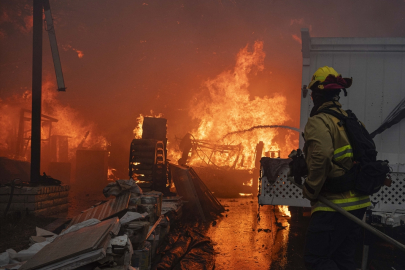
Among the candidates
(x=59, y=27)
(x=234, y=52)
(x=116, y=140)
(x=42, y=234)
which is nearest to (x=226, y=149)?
(x=116, y=140)

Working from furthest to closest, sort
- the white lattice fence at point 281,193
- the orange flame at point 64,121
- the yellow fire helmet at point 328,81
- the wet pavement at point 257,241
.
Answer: the orange flame at point 64,121 < the white lattice fence at point 281,193 < the wet pavement at point 257,241 < the yellow fire helmet at point 328,81

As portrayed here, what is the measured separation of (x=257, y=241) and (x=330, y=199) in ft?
11.9

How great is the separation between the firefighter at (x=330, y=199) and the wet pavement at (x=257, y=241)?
2.15m

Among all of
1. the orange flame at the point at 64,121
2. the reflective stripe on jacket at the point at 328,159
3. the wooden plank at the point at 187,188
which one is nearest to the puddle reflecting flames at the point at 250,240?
the wooden plank at the point at 187,188

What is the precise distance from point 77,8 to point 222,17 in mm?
13360

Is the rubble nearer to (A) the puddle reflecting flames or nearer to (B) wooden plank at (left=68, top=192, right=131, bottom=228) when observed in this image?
(B) wooden plank at (left=68, top=192, right=131, bottom=228)

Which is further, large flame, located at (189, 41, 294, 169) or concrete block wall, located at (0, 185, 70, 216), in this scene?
large flame, located at (189, 41, 294, 169)

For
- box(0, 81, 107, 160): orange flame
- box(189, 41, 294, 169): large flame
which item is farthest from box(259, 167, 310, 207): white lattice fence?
box(0, 81, 107, 160): orange flame

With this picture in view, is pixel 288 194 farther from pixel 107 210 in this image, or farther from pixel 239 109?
pixel 239 109

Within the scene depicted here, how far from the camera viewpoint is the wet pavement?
466cm

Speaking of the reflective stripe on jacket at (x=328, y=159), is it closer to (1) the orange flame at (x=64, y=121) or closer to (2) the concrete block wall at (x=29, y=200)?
(2) the concrete block wall at (x=29, y=200)

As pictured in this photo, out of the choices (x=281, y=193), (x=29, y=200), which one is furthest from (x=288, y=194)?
(x=29, y=200)

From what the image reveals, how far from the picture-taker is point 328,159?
8.14 feet

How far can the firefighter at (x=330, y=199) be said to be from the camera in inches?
97.9
